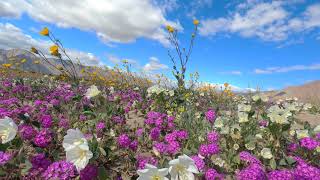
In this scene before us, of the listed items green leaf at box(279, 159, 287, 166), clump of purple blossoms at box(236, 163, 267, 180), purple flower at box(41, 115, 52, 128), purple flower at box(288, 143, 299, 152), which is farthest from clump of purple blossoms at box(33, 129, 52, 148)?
purple flower at box(288, 143, 299, 152)

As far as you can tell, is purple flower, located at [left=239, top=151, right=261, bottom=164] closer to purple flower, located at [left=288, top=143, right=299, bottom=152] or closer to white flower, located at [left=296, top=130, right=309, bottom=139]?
purple flower, located at [left=288, top=143, right=299, bottom=152]

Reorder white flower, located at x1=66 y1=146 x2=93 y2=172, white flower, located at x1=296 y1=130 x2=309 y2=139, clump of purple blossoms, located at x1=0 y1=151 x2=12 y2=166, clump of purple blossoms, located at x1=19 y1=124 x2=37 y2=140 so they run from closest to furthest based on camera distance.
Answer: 1. white flower, located at x1=66 y1=146 x2=93 y2=172
2. clump of purple blossoms, located at x1=0 y1=151 x2=12 y2=166
3. clump of purple blossoms, located at x1=19 y1=124 x2=37 y2=140
4. white flower, located at x1=296 y1=130 x2=309 y2=139

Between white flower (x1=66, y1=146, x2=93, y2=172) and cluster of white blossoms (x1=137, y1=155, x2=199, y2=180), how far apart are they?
0.53 meters

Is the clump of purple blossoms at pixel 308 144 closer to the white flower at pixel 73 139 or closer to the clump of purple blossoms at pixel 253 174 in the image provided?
the clump of purple blossoms at pixel 253 174

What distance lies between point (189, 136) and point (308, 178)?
1.82 m

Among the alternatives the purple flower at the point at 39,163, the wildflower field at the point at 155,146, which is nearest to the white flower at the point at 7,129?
the wildflower field at the point at 155,146

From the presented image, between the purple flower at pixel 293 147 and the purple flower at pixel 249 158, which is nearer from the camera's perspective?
the purple flower at pixel 249 158

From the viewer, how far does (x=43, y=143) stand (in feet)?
10.4

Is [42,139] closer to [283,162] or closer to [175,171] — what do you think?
[175,171]

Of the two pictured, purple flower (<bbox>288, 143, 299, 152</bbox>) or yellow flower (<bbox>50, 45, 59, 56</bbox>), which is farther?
yellow flower (<bbox>50, 45, 59, 56</bbox>)

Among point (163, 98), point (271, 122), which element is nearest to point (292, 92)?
point (163, 98)

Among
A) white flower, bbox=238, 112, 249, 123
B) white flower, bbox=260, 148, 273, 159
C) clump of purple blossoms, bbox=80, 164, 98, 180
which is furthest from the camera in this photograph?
white flower, bbox=238, 112, 249, 123

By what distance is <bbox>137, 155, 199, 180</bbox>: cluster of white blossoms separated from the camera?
2.08m

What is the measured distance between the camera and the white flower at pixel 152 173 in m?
2.07
